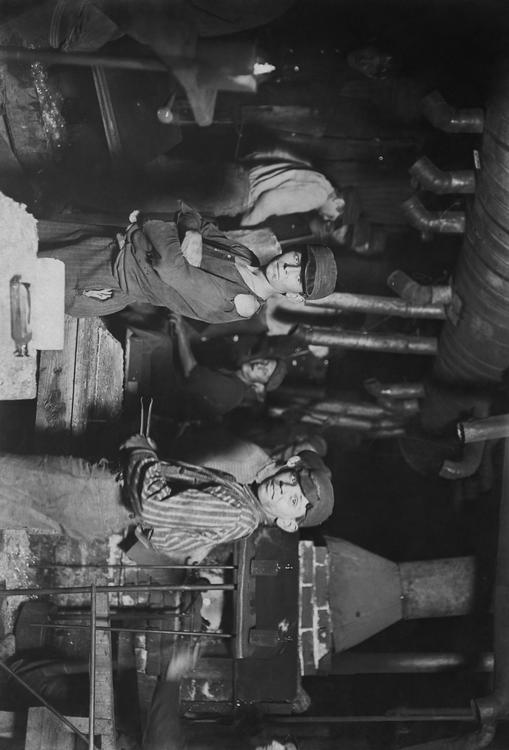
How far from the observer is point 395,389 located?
3391 millimetres

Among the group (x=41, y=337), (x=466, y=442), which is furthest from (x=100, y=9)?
(x=466, y=442)

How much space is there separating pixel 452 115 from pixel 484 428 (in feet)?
4.09

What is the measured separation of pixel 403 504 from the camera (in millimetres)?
3648

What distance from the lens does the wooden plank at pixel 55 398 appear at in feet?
9.21

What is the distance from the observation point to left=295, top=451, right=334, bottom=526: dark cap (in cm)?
252

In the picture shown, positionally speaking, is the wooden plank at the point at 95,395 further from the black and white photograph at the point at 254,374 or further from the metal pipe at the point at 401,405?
the metal pipe at the point at 401,405

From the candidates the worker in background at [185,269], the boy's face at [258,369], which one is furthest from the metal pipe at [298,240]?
the boy's face at [258,369]

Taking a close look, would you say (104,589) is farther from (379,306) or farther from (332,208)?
(332,208)

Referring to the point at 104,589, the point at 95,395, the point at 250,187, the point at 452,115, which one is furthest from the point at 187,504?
the point at 452,115

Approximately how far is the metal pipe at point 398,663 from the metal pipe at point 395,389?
127 centimetres

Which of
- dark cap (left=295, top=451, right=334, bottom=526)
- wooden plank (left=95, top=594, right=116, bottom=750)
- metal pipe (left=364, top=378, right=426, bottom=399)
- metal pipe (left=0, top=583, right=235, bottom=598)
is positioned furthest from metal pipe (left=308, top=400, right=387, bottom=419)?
wooden plank (left=95, top=594, right=116, bottom=750)

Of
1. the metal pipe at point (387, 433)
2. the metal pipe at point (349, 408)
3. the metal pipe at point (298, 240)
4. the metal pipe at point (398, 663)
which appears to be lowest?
the metal pipe at point (398, 663)

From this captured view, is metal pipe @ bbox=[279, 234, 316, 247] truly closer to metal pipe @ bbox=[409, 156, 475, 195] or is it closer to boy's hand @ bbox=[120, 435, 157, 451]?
metal pipe @ bbox=[409, 156, 475, 195]

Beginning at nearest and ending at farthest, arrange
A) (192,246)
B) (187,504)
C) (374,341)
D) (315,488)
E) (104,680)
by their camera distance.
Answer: (192,246), (187,504), (315,488), (104,680), (374,341)
